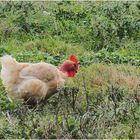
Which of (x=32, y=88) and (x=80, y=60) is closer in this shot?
(x=32, y=88)

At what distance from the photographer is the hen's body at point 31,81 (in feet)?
21.5

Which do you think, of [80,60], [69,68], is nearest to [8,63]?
[69,68]

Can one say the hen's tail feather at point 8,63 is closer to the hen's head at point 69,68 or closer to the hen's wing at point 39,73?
the hen's wing at point 39,73

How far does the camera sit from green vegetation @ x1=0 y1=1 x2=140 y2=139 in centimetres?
540

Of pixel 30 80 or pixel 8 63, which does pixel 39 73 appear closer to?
pixel 30 80

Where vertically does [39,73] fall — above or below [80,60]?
above

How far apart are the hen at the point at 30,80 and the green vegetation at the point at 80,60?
13 centimetres

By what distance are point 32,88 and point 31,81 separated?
83 millimetres

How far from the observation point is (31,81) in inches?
258

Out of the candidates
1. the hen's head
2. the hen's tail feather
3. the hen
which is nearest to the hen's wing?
the hen

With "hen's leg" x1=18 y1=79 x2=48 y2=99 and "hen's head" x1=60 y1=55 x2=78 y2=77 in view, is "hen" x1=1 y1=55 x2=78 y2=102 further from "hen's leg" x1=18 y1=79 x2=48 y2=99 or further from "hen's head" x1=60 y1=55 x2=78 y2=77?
"hen's head" x1=60 y1=55 x2=78 y2=77

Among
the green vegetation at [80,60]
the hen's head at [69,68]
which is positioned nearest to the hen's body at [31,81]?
the green vegetation at [80,60]

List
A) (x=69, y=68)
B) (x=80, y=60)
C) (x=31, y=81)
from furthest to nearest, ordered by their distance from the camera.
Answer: (x=80, y=60) → (x=69, y=68) → (x=31, y=81)

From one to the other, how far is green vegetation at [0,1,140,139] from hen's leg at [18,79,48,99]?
0.16m
